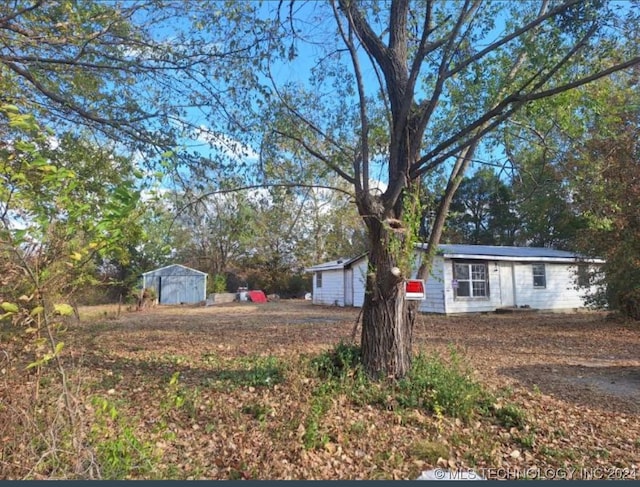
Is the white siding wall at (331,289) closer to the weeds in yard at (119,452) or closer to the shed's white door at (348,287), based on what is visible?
the shed's white door at (348,287)

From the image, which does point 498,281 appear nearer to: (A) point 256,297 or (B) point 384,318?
(B) point 384,318

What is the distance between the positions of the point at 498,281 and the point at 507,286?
61 cm

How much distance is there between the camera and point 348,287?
2155 centimetres

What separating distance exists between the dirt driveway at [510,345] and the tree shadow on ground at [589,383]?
0.01m

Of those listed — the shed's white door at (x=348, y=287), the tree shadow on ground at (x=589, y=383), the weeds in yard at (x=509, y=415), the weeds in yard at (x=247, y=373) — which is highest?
the shed's white door at (x=348, y=287)

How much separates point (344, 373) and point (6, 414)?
136 inches

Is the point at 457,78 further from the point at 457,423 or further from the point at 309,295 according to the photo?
the point at 309,295

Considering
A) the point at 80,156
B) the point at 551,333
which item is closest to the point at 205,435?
→ the point at 80,156

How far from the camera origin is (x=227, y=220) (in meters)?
6.02

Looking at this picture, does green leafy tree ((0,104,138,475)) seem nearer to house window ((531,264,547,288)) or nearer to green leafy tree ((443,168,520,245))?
house window ((531,264,547,288))

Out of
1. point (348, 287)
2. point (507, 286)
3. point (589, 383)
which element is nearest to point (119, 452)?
point (589, 383)

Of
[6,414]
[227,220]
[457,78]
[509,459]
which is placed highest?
[457,78]

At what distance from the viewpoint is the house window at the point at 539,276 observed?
18408 millimetres

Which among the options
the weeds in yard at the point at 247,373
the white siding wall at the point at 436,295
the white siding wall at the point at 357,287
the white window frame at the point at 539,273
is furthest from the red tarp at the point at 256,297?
the weeds in yard at the point at 247,373
